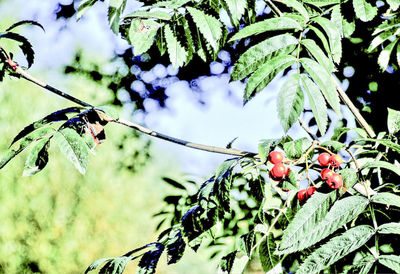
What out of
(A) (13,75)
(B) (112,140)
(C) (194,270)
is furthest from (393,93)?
(B) (112,140)

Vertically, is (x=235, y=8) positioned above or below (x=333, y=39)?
above

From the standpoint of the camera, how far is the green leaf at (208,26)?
0.74 metres

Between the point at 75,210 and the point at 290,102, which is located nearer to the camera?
the point at 290,102

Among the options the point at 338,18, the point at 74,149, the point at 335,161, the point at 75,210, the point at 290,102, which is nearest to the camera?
the point at 290,102

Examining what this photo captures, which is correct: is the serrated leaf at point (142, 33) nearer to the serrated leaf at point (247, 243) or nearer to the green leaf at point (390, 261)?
the serrated leaf at point (247, 243)

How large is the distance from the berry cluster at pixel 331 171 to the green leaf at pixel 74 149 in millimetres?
458

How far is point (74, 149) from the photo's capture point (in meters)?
0.68

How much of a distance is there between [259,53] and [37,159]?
46 centimetres

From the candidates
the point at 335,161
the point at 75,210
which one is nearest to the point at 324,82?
the point at 335,161

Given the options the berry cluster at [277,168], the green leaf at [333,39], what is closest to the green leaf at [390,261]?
the berry cluster at [277,168]

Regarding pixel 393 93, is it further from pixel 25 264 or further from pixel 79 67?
pixel 25 264

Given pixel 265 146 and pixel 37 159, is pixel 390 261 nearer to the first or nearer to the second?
pixel 265 146

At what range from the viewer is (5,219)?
16.5 ft

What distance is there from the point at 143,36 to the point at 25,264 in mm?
4988
